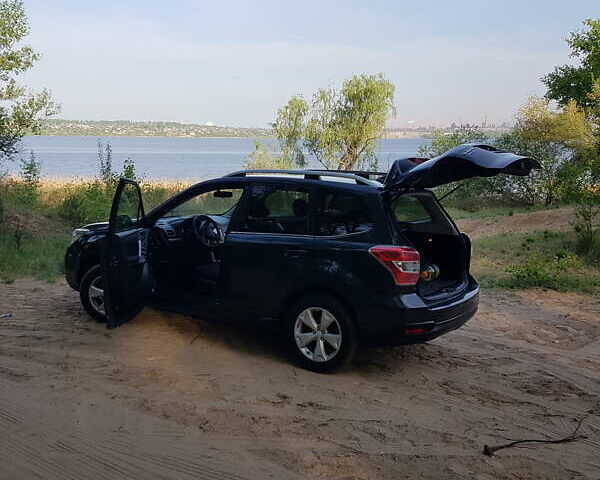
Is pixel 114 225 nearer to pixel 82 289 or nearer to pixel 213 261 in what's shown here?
pixel 213 261

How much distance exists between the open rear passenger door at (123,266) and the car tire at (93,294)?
31.7 inches

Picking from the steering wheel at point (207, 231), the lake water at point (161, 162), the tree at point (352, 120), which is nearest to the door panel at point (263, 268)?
the steering wheel at point (207, 231)

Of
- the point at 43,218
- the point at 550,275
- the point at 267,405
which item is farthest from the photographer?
the point at 43,218

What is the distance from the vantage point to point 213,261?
6535 mm

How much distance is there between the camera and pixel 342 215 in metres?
5.77

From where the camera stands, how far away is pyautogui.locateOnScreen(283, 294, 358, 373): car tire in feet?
18.3

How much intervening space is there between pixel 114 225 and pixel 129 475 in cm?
272

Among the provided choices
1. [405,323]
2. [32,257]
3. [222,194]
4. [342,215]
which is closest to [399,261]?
[405,323]

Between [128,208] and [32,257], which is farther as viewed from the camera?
[32,257]

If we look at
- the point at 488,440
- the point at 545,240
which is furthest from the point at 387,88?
the point at 488,440

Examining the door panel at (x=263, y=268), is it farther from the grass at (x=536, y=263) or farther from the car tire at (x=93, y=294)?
the grass at (x=536, y=263)

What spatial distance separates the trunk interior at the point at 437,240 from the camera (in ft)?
20.8

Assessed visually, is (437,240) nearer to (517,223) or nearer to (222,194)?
(222,194)

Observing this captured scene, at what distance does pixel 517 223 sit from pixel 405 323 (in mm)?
14672
